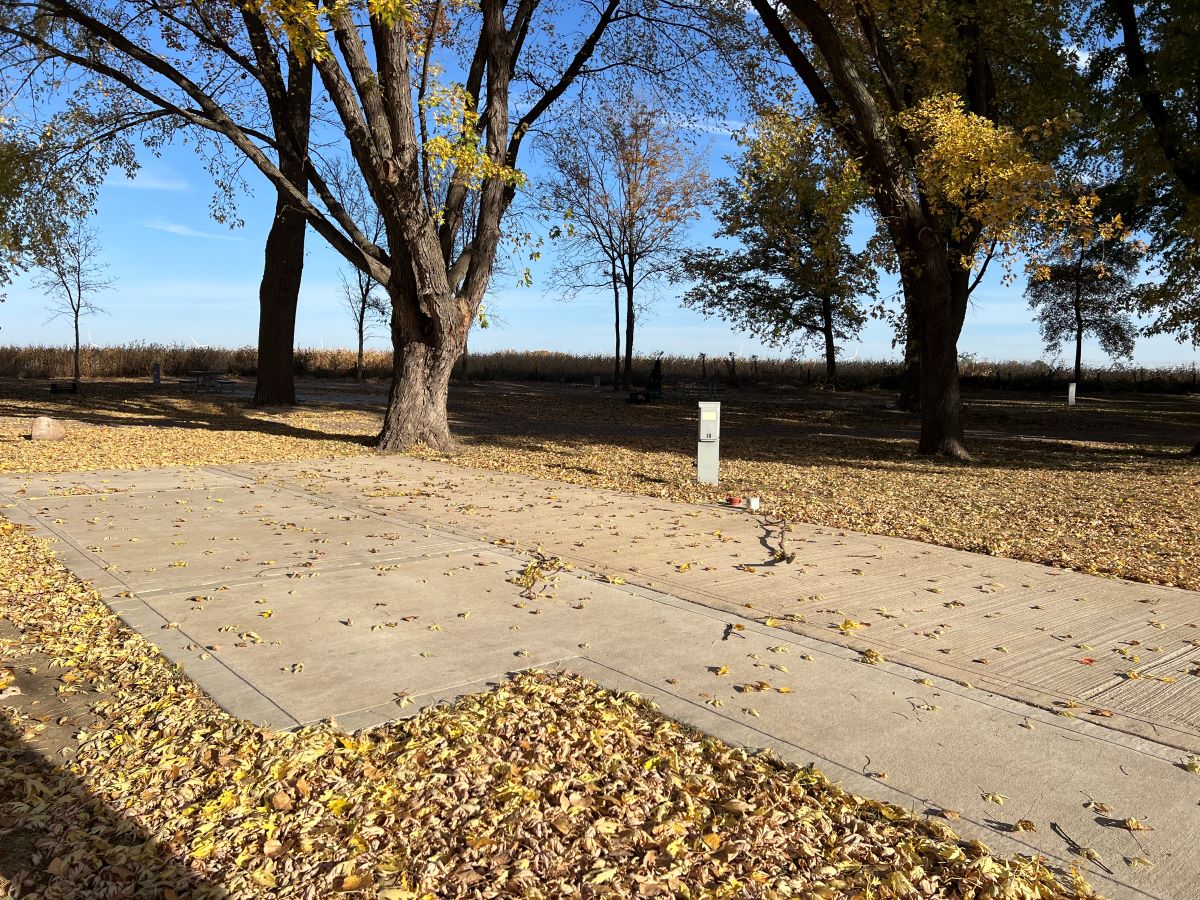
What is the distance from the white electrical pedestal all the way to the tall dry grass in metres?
30.9

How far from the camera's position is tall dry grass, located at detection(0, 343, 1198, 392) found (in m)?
36.6

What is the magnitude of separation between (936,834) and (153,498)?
8.76 meters

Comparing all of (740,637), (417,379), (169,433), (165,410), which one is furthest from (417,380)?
(740,637)

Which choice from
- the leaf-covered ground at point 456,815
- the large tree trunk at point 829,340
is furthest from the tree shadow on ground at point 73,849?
the large tree trunk at point 829,340

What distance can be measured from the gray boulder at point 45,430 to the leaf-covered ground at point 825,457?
29cm

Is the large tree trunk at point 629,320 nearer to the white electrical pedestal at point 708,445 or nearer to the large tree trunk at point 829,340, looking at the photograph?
the large tree trunk at point 829,340

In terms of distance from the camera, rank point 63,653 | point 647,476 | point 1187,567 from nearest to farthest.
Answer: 1. point 63,653
2. point 1187,567
3. point 647,476

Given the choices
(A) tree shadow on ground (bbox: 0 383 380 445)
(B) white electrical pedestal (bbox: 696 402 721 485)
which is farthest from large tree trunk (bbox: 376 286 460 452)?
(B) white electrical pedestal (bbox: 696 402 721 485)

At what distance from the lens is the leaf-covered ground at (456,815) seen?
2678 mm

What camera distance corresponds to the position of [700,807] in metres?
3.09

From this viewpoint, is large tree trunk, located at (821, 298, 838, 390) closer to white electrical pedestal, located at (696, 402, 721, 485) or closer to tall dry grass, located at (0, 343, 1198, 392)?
tall dry grass, located at (0, 343, 1198, 392)

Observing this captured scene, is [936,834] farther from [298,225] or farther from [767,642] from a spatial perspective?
[298,225]

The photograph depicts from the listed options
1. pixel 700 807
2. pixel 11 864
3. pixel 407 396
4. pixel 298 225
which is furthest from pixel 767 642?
pixel 298 225

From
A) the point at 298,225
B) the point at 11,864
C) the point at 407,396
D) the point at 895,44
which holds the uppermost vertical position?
the point at 895,44
